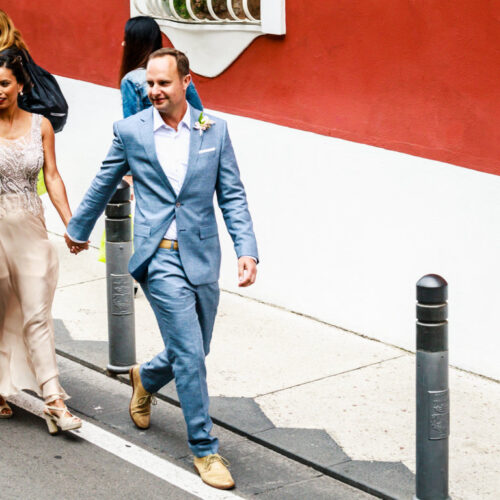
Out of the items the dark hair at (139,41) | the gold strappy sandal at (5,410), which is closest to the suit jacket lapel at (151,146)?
the gold strappy sandal at (5,410)

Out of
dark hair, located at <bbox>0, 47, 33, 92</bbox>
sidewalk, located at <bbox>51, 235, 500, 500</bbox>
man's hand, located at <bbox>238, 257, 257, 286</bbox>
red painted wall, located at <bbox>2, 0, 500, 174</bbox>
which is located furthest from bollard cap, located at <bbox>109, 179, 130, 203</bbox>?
red painted wall, located at <bbox>2, 0, 500, 174</bbox>

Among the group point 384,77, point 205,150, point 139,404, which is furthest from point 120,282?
point 384,77

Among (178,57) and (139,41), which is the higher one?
(178,57)

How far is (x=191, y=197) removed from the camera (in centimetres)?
532

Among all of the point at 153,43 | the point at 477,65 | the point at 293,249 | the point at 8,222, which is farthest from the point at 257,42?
→ the point at 8,222

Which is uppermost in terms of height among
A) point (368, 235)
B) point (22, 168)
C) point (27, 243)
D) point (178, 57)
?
point (178, 57)

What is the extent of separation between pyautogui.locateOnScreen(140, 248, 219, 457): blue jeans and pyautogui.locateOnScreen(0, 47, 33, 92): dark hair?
1.38 metres

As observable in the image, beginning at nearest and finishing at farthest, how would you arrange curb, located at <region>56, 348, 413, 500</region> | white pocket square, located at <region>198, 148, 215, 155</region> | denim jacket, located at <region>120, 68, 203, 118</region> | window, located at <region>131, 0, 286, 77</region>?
curb, located at <region>56, 348, 413, 500</region> < white pocket square, located at <region>198, 148, 215, 155</region> < denim jacket, located at <region>120, 68, 203, 118</region> < window, located at <region>131, 0, 286, 77</region>

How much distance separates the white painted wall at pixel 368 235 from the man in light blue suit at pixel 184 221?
185 centimetres

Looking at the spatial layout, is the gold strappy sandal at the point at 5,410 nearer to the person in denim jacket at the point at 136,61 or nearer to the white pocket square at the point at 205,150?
the white pocket square at the point at 205,150

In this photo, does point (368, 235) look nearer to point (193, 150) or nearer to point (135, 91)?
point (135, 91)

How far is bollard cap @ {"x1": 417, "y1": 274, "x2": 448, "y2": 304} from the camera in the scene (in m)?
4.68

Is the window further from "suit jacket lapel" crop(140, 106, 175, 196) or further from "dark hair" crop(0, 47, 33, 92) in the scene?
"suit jacket lapel" crop(140, 106, 175, 196)

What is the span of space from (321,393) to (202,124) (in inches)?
76.2
